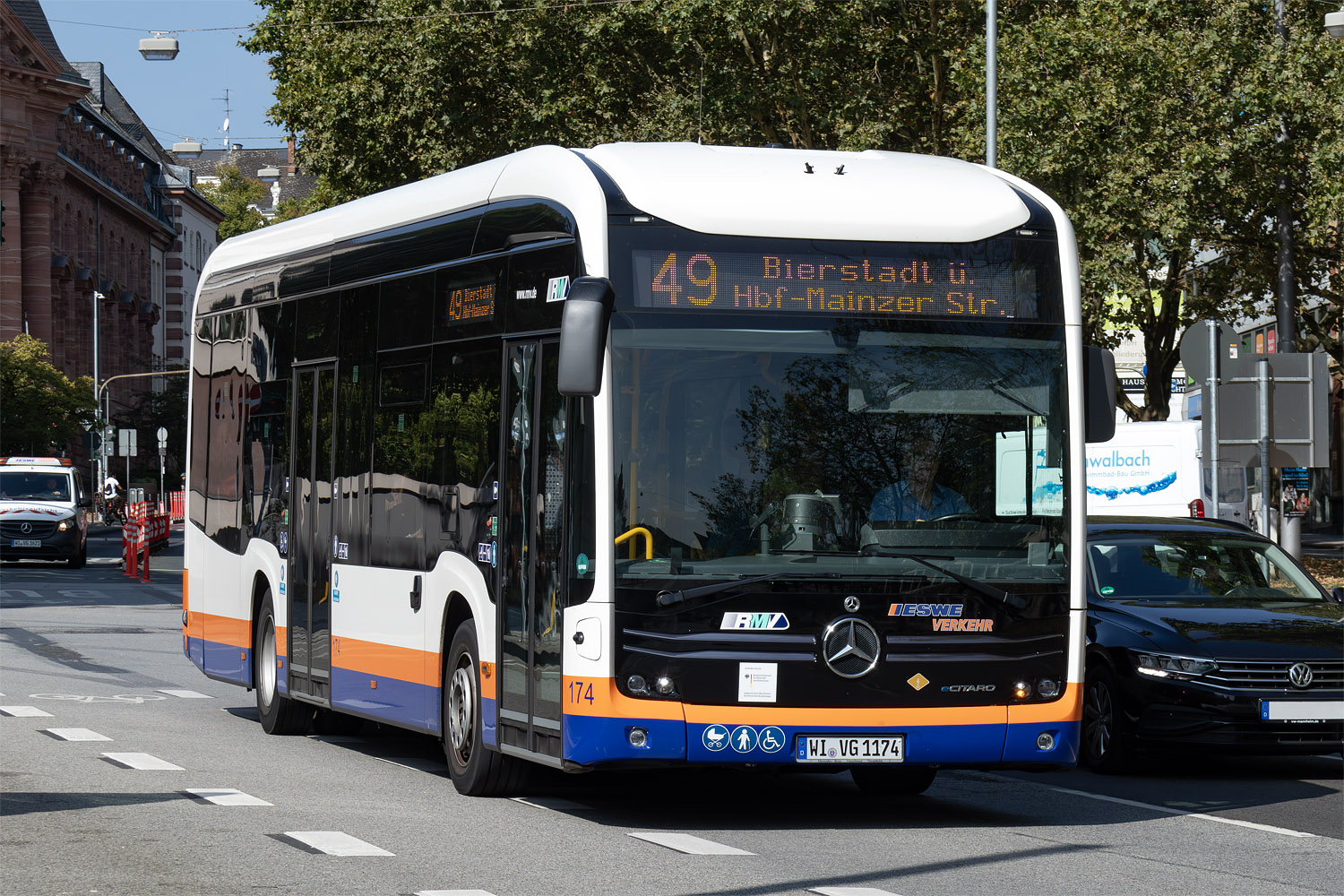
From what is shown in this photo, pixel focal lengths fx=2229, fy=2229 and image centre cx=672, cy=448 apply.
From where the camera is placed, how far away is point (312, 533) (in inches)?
531

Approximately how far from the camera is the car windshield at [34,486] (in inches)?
1663

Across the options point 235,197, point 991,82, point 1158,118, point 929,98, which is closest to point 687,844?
point 991,82

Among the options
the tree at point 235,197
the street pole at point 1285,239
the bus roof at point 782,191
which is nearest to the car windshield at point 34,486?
the street pole at point 1285,239

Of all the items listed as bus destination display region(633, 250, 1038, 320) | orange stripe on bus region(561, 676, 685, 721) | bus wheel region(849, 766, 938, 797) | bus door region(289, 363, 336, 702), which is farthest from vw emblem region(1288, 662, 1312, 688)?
bus door region(289, 363, 336, 702)

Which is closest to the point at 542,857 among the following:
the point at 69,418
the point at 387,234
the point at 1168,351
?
the point at 387,234

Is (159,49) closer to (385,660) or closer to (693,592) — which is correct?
(385,660)

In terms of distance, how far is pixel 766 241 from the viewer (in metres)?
10.1

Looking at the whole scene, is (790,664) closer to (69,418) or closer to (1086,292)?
(1086,292)

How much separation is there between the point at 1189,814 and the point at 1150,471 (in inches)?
797

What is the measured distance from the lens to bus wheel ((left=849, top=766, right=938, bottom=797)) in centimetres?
1166

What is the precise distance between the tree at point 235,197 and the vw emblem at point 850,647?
135359 mm

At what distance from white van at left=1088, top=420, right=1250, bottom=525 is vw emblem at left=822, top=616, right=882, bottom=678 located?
20.8 metres

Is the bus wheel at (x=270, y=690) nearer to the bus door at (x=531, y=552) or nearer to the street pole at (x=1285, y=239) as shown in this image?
the bus door at (x=531, y=552)

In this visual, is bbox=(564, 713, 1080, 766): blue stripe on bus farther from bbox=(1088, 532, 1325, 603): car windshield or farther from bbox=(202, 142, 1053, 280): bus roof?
bbox=(1088, 532, 1325, 603): car windshield
